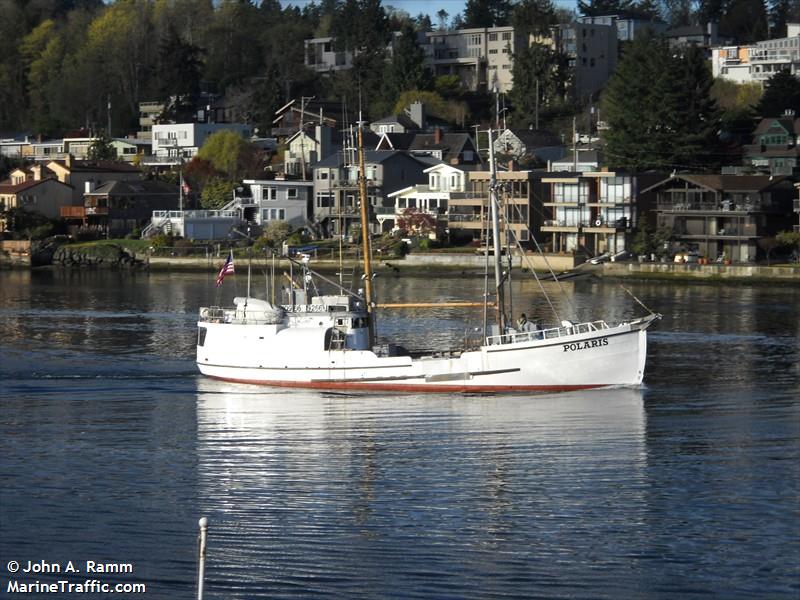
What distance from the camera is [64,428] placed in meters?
28.6

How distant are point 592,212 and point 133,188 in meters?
28.7

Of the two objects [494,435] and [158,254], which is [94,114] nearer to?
[158,254]

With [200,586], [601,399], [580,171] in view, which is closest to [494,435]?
[601,399]

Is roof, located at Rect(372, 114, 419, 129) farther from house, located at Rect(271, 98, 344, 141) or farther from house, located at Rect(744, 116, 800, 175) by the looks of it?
house, located at Rect(744, 116, 800, 175)

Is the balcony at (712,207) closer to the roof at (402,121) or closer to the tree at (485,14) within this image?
the roof at (402,121)

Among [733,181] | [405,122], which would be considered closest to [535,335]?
[733,181]

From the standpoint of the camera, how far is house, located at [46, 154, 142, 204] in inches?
3302

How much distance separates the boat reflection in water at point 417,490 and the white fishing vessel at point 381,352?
0.60 meters

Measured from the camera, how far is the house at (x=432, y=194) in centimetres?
7475

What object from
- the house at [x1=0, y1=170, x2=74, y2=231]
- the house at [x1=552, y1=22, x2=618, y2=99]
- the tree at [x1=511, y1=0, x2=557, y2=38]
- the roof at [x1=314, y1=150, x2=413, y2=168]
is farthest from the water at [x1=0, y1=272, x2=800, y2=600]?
the house at [x1=552, y1=22, x2=618, y2=99]

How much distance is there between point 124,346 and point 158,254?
3314 centimetres

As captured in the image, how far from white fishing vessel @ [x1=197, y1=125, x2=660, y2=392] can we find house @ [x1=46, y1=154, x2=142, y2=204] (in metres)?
51.7

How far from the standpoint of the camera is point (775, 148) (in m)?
74.9

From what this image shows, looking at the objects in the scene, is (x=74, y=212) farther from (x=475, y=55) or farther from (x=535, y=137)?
(x=475, y=55)
